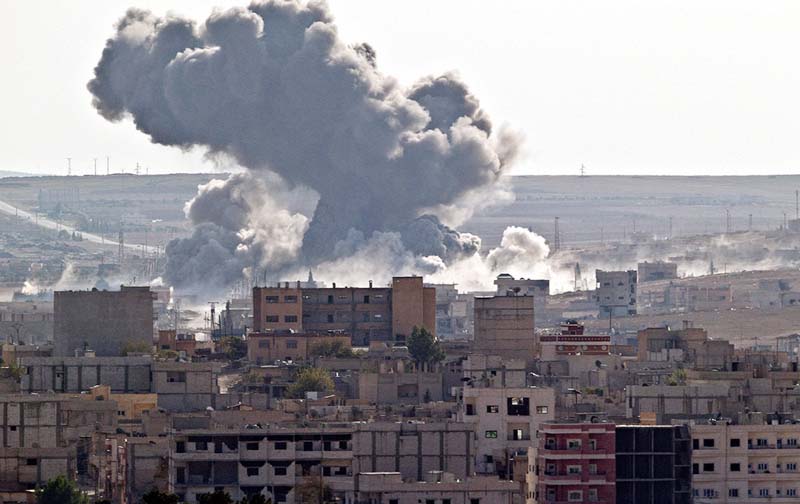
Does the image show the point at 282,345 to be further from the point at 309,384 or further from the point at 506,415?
the point at 506,415

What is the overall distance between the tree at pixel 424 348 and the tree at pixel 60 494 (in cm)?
4194

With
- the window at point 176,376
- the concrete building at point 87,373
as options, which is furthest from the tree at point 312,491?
the concrete building at point 87,373

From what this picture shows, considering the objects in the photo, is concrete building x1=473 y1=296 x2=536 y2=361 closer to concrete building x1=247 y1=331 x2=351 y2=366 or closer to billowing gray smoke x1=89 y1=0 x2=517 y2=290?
concrete building x1=247 y1=331 x2=351 y2=366

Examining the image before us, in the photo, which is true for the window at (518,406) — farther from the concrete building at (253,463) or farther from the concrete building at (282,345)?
the concrete building at (282,345)

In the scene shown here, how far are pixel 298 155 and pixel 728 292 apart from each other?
82.1 feet

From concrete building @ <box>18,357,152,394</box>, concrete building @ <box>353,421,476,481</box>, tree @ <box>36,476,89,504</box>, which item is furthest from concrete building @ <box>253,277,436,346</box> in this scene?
tree @ <box>36,476,89,504</box>

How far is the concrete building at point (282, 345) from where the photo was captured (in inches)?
4168

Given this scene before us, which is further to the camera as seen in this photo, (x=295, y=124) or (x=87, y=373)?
(x=295, y=124)

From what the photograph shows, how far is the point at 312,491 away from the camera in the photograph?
57219 millimetres

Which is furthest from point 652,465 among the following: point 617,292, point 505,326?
point 617,292

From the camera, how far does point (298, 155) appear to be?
6895 inches

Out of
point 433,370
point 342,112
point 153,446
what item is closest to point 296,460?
point 153,446

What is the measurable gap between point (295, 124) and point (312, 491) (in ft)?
384

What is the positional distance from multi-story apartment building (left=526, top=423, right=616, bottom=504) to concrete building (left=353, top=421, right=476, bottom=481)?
10.6 ft
